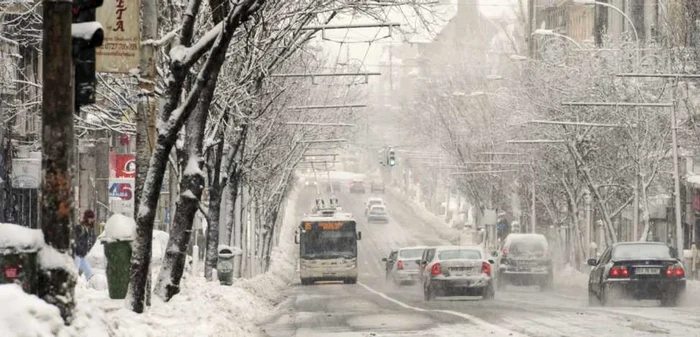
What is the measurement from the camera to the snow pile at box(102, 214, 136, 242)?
1938cm

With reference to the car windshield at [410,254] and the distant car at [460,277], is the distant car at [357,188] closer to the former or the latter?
the car windshield at [410,254]

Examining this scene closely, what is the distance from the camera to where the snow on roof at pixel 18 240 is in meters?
12.4

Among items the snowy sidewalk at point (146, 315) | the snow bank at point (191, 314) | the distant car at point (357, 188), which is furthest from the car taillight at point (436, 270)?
the distant car at point (357, 188)

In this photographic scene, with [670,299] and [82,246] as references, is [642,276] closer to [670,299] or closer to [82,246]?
[670,299]

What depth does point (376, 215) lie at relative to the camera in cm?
11919

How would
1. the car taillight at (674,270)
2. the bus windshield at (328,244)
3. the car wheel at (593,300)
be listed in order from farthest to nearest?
the bus windshield at (328,244), the car wheel at (593,300), the car taillight at (674,270)

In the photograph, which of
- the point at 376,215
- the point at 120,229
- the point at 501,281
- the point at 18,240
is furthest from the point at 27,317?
the point at 376,215

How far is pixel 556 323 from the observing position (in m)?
22.3

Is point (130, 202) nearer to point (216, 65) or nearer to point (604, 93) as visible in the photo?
point (216, 65)

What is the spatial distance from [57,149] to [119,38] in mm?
5820

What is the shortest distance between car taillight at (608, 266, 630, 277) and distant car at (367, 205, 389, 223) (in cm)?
8689

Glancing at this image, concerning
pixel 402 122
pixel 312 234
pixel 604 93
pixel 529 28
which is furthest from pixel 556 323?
pixel 402 122

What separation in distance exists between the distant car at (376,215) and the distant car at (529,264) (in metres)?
70.5

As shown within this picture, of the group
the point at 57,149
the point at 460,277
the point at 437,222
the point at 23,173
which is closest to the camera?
the point at 57,149
